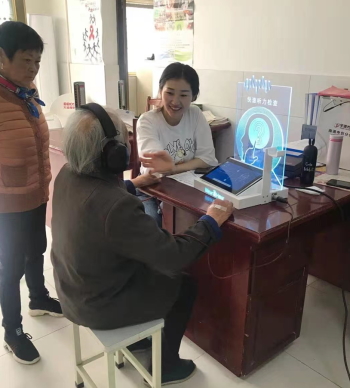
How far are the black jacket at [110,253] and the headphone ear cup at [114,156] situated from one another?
58 mm

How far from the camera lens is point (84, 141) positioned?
1116 millimetres

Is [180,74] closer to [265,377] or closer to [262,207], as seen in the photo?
[262,207]

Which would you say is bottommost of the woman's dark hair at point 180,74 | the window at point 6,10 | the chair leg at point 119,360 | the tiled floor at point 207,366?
the tiled floor at point 207,366

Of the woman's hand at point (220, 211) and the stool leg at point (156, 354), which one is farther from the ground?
the woman's hand at point (220, 211)

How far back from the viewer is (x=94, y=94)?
4.16 metres

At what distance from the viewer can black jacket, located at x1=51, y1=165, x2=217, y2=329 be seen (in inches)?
44.2

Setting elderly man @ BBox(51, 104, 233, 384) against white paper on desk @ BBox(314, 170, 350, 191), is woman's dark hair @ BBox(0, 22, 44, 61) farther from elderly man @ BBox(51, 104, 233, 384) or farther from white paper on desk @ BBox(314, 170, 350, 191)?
white paper on desk @ BBox(314, 170, 350, 191)

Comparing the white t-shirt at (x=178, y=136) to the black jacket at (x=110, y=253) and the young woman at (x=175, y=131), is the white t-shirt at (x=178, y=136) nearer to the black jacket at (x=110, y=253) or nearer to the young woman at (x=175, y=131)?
the young woman at (x=175, y=131)

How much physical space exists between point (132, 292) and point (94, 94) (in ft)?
10.8

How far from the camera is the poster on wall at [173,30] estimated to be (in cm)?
307

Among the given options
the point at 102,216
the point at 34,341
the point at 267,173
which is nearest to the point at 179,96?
the point at 267,173

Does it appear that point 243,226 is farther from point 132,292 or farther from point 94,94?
point 94,94

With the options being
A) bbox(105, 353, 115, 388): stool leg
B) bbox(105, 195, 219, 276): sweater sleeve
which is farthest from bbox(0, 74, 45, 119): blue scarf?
bbox(105, 353, 115, 388): stool leg

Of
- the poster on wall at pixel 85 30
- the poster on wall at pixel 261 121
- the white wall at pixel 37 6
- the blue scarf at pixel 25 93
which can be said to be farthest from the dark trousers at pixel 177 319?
the white wall at pixel 37 6
